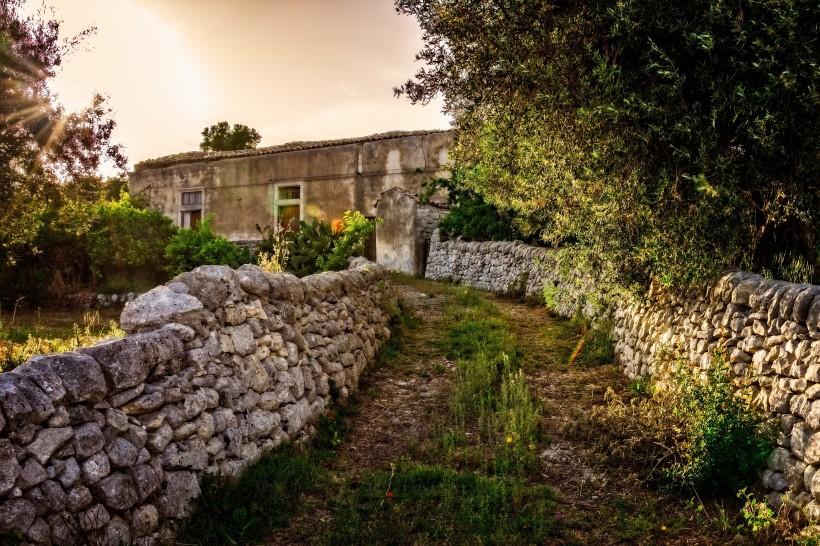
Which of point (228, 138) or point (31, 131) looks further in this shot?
point (228, 138)

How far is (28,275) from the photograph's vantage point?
45.1ft

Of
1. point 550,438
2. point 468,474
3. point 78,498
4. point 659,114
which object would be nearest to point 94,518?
point 78,498

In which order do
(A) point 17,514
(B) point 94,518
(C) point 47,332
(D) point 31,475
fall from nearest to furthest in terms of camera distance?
1. (A) point 17,514
2. (D) point 31,475
3. (B) point 94,518
4. (C) point 47,332

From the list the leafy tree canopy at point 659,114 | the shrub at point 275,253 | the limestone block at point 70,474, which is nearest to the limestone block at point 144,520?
the limestone block at point 70,474

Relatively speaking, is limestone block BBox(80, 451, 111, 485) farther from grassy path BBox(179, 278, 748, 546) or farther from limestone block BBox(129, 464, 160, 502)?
grassy path BBox(179, 278, 748, 546)

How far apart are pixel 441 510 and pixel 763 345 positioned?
2.98 m

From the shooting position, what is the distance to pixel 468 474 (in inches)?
189

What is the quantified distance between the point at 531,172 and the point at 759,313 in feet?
10.4

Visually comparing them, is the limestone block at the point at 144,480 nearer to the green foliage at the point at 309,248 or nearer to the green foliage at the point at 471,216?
the green foliage at the point at 309,248

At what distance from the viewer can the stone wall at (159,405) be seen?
9.64ft

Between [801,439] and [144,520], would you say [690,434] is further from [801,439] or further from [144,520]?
[144,520]

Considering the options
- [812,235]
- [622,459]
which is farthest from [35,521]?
[812,235]

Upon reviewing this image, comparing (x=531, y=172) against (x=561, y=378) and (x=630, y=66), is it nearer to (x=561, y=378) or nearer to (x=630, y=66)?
(x=630, y=66)

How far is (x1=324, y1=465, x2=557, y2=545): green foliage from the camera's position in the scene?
3.95 m
